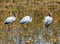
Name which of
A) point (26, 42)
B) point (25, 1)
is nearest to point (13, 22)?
point (26, 42)

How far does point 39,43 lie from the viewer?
6020mm

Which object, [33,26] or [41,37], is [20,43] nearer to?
[41,37]

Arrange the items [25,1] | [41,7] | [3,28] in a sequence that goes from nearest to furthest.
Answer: [3,28]
[41,7]
[25,1]

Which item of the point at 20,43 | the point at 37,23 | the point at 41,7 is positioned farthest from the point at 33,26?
the point at 41,7

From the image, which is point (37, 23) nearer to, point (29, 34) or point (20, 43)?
point (29, 34)

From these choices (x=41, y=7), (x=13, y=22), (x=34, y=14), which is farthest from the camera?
(x=41, y=7)

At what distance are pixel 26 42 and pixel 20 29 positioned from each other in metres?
0.89

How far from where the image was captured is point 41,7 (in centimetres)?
900

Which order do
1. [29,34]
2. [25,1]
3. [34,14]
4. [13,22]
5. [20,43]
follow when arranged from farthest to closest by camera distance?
[25,1]
[34,14]
[13,22]
[29,34]
[20,43]

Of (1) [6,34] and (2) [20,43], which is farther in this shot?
(1) [6,34]

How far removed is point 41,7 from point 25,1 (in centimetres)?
77

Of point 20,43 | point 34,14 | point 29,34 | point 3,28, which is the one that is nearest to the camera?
point 20,43

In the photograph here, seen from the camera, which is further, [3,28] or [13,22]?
[13,22]

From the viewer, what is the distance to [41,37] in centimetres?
632
